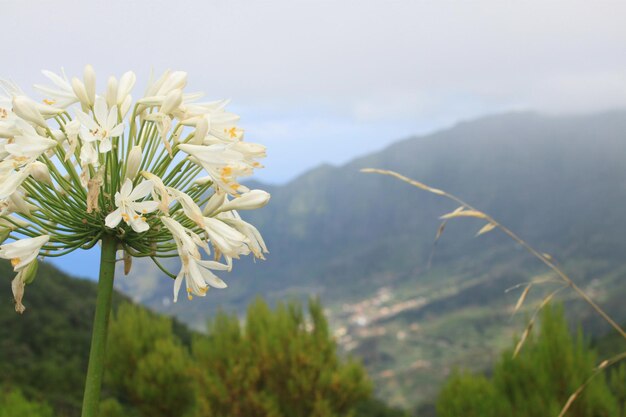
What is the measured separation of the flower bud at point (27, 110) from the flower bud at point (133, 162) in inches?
22.2

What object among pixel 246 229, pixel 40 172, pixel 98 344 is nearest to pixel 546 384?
pixel 246 229

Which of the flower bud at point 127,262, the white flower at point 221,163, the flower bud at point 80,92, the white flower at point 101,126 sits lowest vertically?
the flower bud at point 127,262

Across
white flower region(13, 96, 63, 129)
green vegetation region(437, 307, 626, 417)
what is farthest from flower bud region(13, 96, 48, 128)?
green vegetation region(437, 307, 626, 417)

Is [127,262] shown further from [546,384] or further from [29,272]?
[546,384]

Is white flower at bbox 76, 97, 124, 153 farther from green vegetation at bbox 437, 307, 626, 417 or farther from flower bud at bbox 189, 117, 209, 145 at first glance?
green vegetation at bbox 437, 307, 626, 417

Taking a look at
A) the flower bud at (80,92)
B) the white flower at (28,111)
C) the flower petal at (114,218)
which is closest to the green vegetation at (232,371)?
the flower bud at (80,92)

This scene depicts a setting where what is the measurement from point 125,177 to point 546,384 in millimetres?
7812

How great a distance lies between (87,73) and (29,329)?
104ft

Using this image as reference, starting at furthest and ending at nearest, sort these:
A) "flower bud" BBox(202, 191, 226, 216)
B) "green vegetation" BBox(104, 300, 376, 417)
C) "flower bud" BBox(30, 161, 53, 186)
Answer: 1. "green vegetation" BBox(104, 300, 376, 417)
2. "flower bud" BBox(202, 191, 226, 216)
3. "flower bud" BBox(30, 161, 53, 186)

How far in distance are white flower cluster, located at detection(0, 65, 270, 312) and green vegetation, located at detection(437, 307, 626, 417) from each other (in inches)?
264

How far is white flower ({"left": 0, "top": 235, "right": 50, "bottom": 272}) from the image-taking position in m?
3.16

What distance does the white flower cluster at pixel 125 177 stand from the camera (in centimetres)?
317

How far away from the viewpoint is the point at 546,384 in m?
8.98

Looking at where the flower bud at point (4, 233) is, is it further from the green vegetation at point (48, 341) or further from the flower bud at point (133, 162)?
the green vegetation at point (48, 341)
